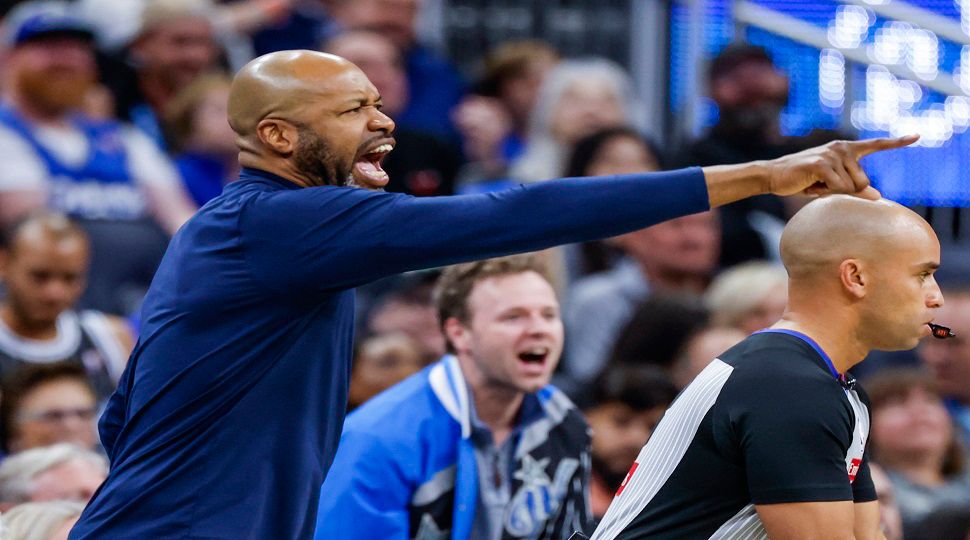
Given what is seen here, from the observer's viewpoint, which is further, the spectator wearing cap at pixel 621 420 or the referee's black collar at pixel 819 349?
the spectator wearing cap at pixel 621 420

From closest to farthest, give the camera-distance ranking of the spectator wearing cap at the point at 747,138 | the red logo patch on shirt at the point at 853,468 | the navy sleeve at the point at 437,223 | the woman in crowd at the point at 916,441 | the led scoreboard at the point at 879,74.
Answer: the navy sleeve at the point at 437,223 → the red logo patch on shirt at the point at 853,468 → the woman in crowd at the point at 916,441 → the spectator wearing cap at the point at 747,138 → the led scoreboard at the point at 879,74

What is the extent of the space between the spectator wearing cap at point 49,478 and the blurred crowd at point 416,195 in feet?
2.45

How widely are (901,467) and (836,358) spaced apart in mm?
3122

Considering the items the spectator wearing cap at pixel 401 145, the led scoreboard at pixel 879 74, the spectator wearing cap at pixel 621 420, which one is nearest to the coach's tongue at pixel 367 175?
the spectator wearing cap at pixel 621 420

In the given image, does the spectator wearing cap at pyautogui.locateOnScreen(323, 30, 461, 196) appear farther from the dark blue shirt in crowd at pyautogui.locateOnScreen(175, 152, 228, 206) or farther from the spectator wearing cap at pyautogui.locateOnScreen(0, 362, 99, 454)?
the spectator wearing cap at pyautogui.locateOnScreen(0, 362, 99, 454)

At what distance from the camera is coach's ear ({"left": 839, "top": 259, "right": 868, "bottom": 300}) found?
3145mm

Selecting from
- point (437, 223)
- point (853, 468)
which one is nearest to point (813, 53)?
point (853, 468)

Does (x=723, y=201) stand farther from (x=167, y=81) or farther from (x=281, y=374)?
(x=167, y=81)

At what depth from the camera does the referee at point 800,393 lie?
2934mm

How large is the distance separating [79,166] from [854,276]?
3.94 metres

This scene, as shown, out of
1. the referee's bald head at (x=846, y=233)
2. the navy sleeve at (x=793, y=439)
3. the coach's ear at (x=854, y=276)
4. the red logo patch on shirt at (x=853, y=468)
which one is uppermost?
the referee's bald head at (x=846, y=233)

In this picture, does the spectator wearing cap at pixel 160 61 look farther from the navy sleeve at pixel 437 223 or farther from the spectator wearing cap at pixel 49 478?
the navy sleeve at pixel 437 223

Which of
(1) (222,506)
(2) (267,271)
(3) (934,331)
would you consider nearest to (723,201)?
(3) (934,331)

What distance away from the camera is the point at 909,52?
7.69 m
